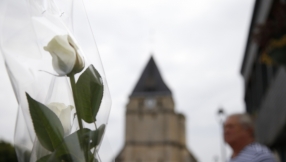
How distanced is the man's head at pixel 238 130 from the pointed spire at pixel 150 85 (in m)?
66.6

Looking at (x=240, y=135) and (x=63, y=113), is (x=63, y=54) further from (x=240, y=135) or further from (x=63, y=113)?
(x=240, y=135)

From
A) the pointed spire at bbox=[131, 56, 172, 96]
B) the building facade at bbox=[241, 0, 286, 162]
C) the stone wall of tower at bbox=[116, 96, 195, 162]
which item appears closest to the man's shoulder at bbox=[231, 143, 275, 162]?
the building facade at bbox=[241, 0, 286, 162]

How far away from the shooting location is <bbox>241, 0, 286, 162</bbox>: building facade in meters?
5.24

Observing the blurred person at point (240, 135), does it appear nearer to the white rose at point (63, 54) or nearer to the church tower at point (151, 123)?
the white rose at point (63, 54)

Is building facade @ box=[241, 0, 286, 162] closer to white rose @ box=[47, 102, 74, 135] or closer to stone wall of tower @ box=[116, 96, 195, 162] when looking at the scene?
white rose @ box=[47, 102, 74, 135]

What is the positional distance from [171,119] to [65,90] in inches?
2767

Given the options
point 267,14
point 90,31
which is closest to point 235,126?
point 90,31

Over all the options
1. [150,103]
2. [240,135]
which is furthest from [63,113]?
[150,103]

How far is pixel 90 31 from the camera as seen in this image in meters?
1.28

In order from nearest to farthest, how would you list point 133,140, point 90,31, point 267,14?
point 90,31 → point 267,14 → point 133,140

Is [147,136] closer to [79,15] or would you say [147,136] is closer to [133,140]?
[133,140]

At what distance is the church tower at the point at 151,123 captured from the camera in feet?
224

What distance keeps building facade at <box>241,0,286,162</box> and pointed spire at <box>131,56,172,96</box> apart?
4237 centimetres

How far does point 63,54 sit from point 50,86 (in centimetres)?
8
